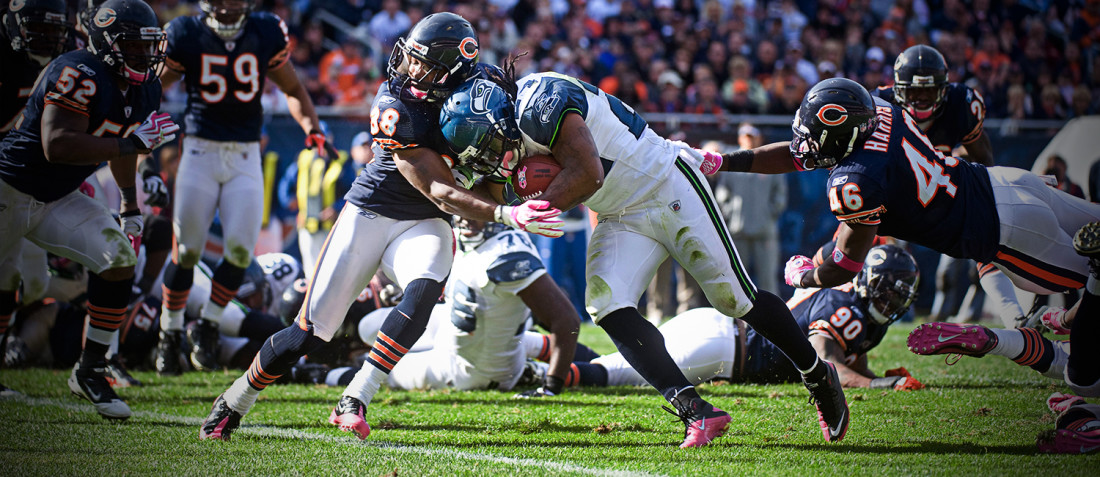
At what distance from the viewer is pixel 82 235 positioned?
482cm

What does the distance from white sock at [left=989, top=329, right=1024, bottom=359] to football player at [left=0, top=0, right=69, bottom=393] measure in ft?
16.8

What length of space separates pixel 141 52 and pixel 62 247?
108cm

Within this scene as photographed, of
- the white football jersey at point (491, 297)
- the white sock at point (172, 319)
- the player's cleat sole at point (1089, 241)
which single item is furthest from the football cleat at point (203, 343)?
the player's cleat sole at point (1089, 241)

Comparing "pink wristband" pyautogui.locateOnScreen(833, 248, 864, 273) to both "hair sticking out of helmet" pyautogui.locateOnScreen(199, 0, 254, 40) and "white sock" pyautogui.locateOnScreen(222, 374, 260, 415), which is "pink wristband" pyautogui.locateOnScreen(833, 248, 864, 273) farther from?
"hair sticking out of helmet" pyautogui.locateOnScreen(199, 0, 254, 40)

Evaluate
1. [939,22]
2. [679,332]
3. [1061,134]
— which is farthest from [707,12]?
[679,332]

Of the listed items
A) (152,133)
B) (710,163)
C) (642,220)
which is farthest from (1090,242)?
(152,133)

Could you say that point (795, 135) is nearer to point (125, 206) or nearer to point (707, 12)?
point (125, 206)

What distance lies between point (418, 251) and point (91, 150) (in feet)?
5.73

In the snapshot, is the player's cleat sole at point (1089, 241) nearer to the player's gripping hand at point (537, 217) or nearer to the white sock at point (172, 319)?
the player's gripping hand at point (537, 217)

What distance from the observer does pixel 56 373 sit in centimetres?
630

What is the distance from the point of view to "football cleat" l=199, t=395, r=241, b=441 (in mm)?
4246

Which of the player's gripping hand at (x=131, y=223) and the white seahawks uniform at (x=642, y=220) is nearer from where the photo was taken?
the white seahawks uniform at (x=642, y=220)

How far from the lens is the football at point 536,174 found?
390cm

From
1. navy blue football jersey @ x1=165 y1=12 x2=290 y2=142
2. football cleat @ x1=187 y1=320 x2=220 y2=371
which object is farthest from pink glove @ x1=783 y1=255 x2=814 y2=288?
football cleat @ x1=187 y1=320 x2=220 y2=371
